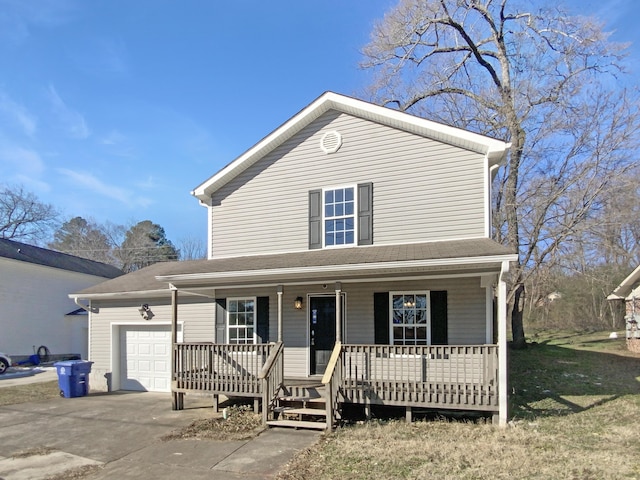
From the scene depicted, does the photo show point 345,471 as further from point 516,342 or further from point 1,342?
point 1,342

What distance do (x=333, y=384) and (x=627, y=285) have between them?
1698cm

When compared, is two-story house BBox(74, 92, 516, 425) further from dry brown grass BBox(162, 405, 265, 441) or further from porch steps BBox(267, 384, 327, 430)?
dry brown grass BBox(162, 405, 265, 441)

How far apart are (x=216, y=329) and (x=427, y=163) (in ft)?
21.2

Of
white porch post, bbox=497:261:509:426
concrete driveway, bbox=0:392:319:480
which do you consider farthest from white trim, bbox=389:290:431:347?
concrete driveway, bbox=0:392:319:480

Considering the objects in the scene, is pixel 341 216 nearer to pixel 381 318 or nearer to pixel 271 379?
pixel 381 318

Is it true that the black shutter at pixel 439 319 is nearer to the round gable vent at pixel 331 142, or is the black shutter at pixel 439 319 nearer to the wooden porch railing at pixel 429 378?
the wooden porch railing at pixel 429 378

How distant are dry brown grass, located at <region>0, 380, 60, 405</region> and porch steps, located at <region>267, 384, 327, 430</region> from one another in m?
7.18

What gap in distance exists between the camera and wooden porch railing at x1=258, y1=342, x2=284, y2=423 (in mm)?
8516

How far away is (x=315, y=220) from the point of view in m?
10.9

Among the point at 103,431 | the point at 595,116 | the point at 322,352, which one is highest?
the point at 595,116

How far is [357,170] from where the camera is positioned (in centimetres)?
1075

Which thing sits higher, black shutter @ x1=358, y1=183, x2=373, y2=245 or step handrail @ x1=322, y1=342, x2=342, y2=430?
black shutter @ x1=358, y1=183, x2=373, y2=245

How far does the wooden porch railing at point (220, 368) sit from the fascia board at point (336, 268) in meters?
1.46

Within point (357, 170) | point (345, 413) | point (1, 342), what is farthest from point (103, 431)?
point (1, 342)
